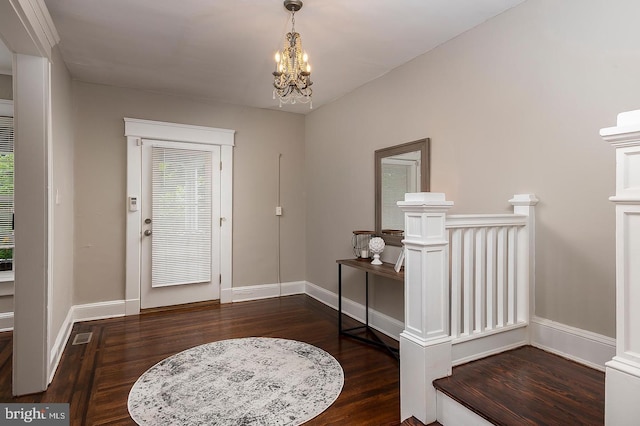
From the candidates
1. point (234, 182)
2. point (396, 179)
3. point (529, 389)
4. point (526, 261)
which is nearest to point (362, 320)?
point (396, 179)

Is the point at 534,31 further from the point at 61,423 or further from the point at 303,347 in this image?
the point at 61,423

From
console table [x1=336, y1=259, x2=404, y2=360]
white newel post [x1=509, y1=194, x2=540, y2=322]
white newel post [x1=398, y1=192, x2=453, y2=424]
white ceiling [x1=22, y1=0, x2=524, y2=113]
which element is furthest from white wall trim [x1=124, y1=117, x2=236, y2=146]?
white newel post [x1=509, y1=194, x2=540, y2=322]

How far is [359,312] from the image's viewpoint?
3.78 meters

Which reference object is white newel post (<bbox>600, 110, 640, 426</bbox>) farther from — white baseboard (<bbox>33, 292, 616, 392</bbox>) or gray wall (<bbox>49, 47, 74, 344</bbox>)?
gray wall (<bbox>49, 47, 74, 344</bbox>)

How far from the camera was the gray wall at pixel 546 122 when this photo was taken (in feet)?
6.14

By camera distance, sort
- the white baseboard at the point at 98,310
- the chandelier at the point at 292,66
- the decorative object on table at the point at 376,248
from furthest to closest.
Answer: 1. the white baseboard at the point at 98,310
2. the decorative object on table at the point at 376,248
3. the chandelier at the point at 292,66

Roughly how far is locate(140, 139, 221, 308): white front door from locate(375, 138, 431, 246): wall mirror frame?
83.8 inches

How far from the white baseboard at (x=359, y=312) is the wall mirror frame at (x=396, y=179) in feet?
2.44

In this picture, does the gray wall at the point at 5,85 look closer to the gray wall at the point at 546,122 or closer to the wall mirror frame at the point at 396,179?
the wall mirror frame at the point at 396,179

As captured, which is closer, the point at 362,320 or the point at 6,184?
the point at 6,184

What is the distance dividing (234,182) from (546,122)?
137 inches

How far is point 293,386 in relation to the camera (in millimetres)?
2342

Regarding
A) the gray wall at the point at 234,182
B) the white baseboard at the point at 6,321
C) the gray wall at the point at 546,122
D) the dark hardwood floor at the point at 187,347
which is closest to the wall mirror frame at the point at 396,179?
the gray wall at the point at 546,122

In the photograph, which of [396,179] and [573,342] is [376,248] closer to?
[396,179]
